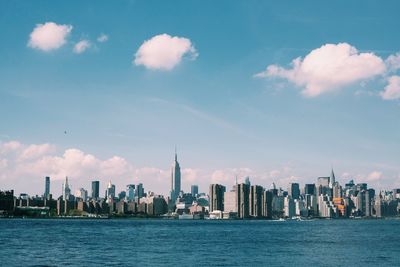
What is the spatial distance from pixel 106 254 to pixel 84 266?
1671 centimetres

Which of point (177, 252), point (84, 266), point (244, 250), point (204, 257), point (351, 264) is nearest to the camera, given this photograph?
point (84, 266)

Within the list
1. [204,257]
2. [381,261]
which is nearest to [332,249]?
[381,261]

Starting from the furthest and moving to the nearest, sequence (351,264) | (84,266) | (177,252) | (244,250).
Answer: (244,250)
(177,252)
(351,264)
(84,266)

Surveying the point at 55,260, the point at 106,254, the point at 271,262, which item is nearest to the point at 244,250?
the point at 271,262

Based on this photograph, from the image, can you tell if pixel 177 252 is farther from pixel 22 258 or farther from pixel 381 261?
pixel 381 261

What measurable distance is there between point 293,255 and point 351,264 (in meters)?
15.3

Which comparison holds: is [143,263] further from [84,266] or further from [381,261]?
[381,261]

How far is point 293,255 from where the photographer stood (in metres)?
89.3

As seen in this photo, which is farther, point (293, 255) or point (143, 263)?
point (293, 255)

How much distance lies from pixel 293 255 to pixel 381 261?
15.4 m

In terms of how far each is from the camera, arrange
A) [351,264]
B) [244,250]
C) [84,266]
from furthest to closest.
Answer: [244,250], [351,264], [84,266]

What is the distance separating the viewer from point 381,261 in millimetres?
79062

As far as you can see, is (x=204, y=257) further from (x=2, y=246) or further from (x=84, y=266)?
(x=2, y=246)

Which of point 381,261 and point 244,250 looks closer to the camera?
point 381,261
